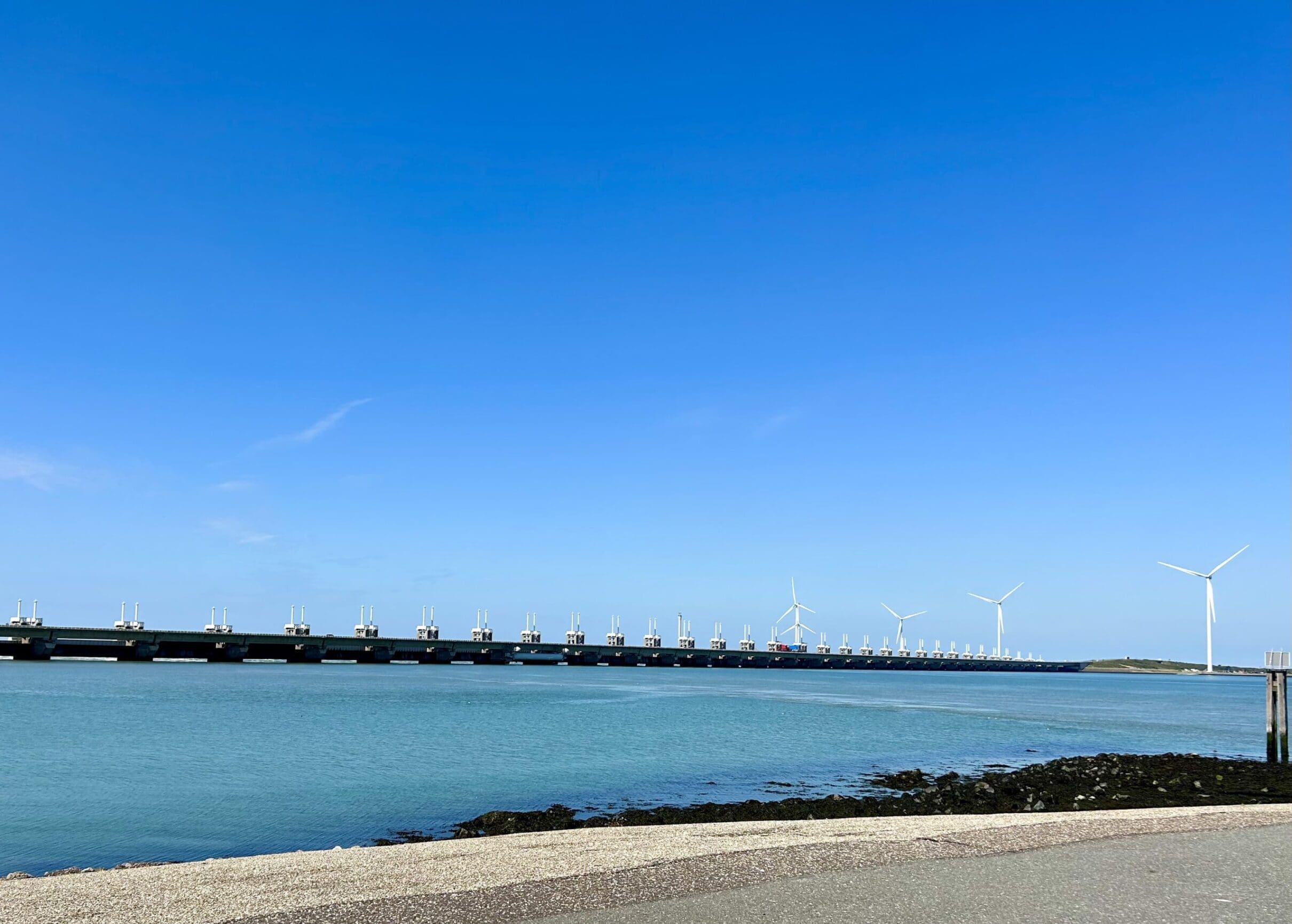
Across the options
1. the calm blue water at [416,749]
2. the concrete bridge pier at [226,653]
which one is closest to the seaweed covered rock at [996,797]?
the calm blue water at [416,749]

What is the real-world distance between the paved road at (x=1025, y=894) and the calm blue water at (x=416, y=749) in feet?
51.0

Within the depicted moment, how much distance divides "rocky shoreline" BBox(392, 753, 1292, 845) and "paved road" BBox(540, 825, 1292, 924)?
1080cm

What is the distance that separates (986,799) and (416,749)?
1110 inches

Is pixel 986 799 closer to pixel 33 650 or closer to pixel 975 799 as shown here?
pixel 975 799

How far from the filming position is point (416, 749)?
47.4 meters

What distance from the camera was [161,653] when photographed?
184375mm

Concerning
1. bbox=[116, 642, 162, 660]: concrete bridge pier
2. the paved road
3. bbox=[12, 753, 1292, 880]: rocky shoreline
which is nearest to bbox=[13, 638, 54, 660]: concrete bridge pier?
bbox=[116, 642, 162, 660]: concrete bridge pier

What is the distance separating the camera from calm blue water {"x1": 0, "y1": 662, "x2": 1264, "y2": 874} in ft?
92.4

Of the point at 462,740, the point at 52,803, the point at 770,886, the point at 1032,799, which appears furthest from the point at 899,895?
the point at 462,740

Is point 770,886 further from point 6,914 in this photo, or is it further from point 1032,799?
point 1032,799

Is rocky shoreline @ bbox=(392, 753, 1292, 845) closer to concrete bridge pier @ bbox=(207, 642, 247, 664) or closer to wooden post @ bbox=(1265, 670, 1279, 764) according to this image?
wooden post @ bbox=(1265, 670, 1279, 764)

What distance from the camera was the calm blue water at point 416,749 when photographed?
28.2m

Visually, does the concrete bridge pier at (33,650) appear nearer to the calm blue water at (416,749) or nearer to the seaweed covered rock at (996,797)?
the calm blue water at (416,749)

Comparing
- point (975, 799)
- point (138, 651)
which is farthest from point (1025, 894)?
point (138, 651)
